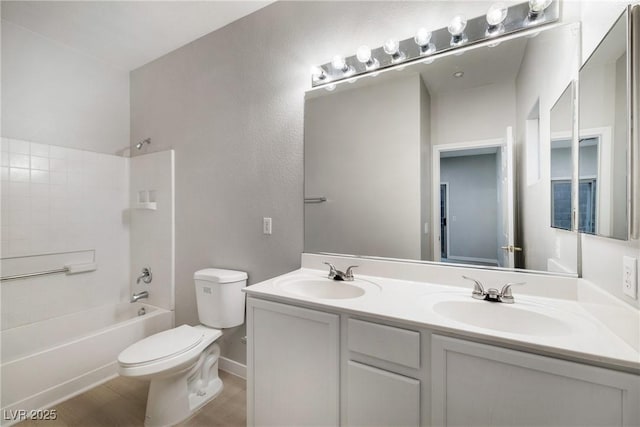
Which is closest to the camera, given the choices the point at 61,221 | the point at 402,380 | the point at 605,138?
the point at 605,138

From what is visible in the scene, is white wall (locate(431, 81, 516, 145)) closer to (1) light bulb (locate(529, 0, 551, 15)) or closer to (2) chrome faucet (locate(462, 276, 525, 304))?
(1) light bulb (locate(529, 0, 551, 15))

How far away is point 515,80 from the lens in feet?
4.16

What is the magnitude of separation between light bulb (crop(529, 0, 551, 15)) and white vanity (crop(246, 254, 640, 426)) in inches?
45.0

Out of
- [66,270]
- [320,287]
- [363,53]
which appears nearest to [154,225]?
[66,270]

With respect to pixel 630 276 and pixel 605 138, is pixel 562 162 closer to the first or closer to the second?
pixel 605 138

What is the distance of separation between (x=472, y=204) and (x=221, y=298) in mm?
1631

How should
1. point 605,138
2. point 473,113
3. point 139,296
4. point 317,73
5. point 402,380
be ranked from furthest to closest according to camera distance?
point 139,296
point 317,73
point 473,113
point 402,380
point 605,138

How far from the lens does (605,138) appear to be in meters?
0.87

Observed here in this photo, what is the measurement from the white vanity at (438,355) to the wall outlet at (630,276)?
Answer: 6 centimetres

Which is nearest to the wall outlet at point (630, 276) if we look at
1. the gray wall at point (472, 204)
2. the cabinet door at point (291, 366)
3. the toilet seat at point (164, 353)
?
the gray wall at point (472, 204)

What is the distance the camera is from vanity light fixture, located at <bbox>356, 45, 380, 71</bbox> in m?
1.51

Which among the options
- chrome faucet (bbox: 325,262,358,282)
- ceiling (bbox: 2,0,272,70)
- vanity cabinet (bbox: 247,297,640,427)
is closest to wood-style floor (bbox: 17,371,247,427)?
vanity cabinet (bbox: 247,297,640,427)

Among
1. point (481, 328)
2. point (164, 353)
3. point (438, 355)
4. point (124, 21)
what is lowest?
point (164, 353)

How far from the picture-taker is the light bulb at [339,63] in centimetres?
161
